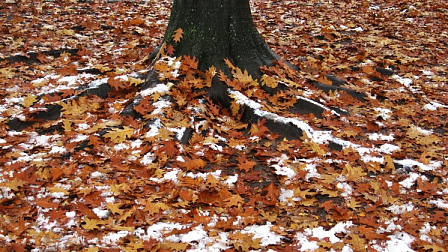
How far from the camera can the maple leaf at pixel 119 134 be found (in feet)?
13.9

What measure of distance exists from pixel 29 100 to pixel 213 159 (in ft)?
9.18

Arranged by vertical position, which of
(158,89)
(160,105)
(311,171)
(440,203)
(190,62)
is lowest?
(440,203)

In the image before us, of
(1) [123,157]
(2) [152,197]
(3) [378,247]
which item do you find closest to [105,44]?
(1) [123,157]

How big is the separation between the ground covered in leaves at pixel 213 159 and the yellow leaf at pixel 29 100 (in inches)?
0.6

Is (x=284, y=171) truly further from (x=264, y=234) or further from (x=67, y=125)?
(x=67, y=125)

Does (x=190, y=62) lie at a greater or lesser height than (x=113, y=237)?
greater

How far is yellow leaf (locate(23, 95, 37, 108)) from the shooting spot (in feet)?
15.9

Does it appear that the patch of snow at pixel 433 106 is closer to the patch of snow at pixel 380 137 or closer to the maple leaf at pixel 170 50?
the patch of snow at pixel 380 137

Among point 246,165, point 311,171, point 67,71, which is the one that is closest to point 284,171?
point 311,171

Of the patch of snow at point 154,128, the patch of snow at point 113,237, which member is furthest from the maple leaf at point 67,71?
the patch of snow at point 113,237

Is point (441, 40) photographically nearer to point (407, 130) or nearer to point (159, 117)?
point (407, 130)

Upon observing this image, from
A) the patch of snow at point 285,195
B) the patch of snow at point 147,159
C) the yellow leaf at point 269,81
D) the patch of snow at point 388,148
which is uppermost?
the yellow leaf at point 269,81

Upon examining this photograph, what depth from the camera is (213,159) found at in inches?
161

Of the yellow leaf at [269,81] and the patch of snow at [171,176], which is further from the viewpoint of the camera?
the yellow leaf at [269,81]
